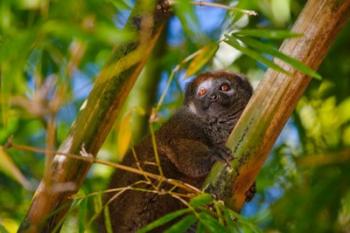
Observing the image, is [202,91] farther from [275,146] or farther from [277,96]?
[277,96]

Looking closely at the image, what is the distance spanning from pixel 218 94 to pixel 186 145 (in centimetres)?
45

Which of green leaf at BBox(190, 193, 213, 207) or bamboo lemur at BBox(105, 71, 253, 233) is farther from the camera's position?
bamboo lemur at BBox(105, 71, 253, 233)

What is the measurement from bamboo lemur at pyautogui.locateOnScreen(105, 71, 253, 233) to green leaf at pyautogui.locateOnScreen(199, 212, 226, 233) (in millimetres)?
695

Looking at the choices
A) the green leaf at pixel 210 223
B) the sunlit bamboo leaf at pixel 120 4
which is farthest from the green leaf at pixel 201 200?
the sunlit bamboo leaf at pixel 120 4

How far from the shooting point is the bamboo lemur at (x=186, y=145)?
3688mm

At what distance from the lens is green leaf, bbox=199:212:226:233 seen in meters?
2.49

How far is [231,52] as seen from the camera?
422 centimetres

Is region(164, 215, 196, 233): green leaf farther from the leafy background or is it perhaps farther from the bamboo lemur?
the bamboo lemur

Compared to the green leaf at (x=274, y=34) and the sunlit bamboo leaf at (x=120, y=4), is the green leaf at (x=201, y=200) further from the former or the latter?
the sunlit bamboo leaf at (x=120, y=4)

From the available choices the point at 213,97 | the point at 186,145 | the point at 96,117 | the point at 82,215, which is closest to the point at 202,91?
the point at 213,97

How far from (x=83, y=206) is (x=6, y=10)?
66 cm

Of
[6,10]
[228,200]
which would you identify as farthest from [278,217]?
[6,10]

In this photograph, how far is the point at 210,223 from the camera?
2502mm

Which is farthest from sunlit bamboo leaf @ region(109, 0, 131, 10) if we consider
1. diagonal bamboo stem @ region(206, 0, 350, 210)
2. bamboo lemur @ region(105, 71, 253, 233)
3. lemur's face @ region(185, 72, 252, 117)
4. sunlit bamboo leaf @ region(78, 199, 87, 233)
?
lemur's face @ region(185, 72, 252, 117)
